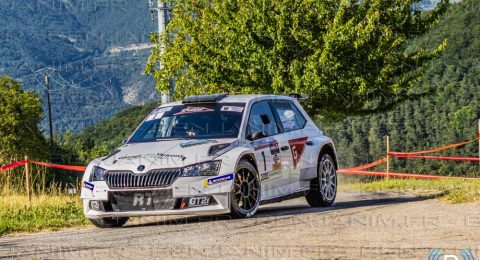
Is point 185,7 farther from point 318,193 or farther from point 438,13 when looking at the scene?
point 318,193

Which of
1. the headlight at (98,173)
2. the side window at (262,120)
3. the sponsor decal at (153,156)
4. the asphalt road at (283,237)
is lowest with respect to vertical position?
the asphalt road at (283,237)

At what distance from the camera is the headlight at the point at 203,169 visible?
10.7 metres

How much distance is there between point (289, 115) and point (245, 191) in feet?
7.54

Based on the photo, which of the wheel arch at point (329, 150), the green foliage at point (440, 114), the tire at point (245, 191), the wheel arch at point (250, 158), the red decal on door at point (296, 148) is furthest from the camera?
the green foliage at point (440, 114)

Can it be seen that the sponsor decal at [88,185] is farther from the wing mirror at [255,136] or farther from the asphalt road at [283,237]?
the wing mirror at [255,136]

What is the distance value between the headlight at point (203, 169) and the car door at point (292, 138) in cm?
175

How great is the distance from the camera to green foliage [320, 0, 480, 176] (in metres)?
116

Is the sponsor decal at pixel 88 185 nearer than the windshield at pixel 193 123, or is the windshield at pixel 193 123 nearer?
the sponsor decal at pixel 88 185

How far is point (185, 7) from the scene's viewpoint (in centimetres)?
3969

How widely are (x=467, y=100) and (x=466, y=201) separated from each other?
113 metres

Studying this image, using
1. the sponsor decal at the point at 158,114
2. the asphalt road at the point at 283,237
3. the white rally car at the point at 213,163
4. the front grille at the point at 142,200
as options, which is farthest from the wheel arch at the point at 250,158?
the sponsor decal at the point at 158,114

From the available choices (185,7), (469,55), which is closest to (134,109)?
(469,55)

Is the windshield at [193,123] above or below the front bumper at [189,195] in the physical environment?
above

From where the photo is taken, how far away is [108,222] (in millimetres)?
11469
